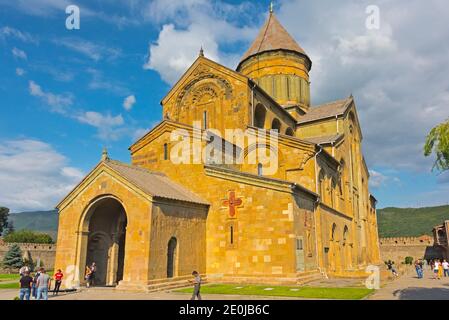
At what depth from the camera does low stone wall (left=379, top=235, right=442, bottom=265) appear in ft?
187

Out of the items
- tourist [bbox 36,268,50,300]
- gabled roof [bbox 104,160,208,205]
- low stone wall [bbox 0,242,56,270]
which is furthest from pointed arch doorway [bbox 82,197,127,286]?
low stone wall [bbox 0,242,56,270]

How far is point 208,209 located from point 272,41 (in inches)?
935

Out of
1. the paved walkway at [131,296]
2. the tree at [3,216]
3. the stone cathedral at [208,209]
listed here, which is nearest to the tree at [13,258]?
the stone cathedral at [208,209]

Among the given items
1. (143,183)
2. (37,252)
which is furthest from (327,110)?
(37,252)

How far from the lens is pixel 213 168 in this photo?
21.2 meters

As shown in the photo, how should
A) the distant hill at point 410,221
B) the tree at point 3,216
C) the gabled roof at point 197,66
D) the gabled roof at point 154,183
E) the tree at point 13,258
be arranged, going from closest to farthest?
the gabled roof at point 154,183
the gabled roof at point 197,66
the tree at point 13,258
the tree at point 3,216
the distant hill at point 410,221

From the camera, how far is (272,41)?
38.6 m

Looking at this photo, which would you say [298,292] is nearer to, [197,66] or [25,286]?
[25,286]

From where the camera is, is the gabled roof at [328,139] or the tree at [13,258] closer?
the gabled roof at [328,139]

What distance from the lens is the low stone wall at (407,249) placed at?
56938 millimetres

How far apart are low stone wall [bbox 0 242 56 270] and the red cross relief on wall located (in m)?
30.5

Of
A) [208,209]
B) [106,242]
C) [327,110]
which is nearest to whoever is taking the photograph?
[106,242]

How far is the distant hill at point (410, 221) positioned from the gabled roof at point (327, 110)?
77086 mm

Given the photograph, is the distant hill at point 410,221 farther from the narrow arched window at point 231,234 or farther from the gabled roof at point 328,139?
the narrow arched window at point 231,234
